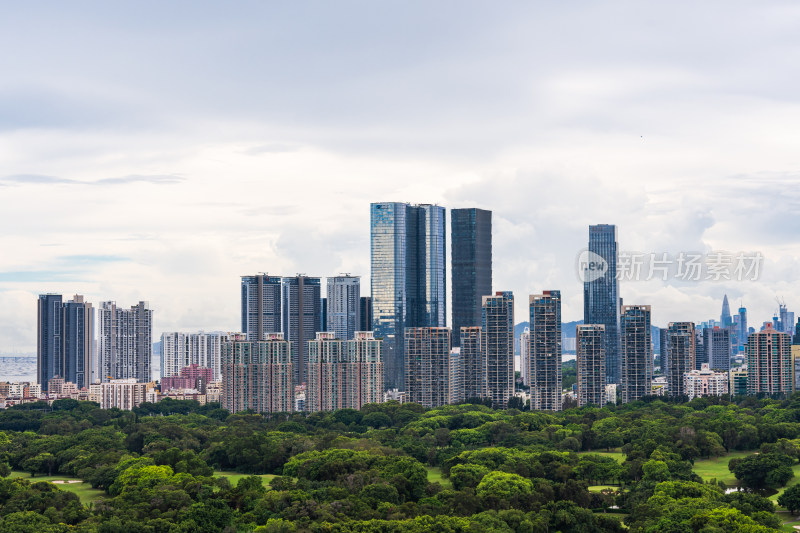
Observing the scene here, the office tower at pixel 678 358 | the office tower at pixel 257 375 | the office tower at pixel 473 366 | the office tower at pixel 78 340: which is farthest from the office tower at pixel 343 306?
the office tower at pixel 678 358

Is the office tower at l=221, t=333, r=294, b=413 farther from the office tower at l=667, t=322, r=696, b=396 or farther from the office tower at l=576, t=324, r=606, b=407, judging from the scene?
the office tower at l=667, t=322, r=696, b=396

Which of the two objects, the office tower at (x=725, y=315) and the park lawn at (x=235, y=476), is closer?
the park lawn at (x=235, y=476)

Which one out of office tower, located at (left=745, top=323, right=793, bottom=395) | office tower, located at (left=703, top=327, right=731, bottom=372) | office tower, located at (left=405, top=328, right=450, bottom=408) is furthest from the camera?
office tower, located at (left=703, top=327, right=731, bottom=372)

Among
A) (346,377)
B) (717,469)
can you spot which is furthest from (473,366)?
(717,469)

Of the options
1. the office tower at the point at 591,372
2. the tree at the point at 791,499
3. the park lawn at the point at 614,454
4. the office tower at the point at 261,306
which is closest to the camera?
the tree at the point at 791,499

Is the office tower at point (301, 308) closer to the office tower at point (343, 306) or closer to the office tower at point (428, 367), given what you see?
the office tower at point (343, 306)

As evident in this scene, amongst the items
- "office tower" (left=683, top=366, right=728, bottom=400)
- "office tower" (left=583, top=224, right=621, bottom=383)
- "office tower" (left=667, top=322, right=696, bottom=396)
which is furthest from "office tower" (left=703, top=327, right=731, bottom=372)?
"office tower" (left=667, top=322, right=696, bottom=396)
